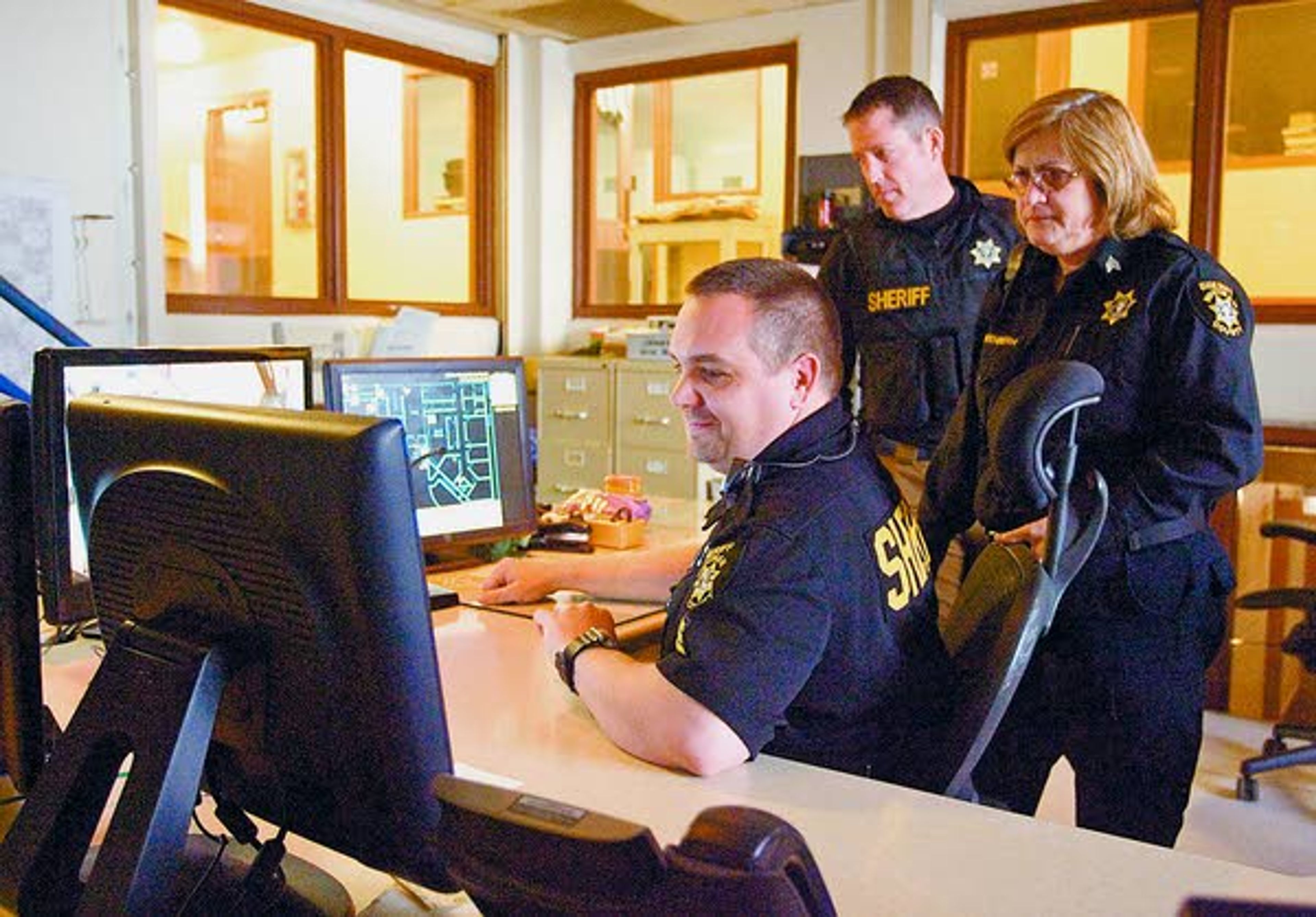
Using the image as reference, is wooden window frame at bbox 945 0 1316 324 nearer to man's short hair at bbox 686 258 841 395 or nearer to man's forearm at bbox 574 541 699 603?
man's forearm at bbox 574 541 699 603

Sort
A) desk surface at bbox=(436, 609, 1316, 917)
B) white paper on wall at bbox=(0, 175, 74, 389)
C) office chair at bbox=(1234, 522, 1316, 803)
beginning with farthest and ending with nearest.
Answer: white paper on wall at bbox=(0, 175, 74, 389) → office chair at bbox=(1234, 522, 1316, 803) → desk surface at bbox=(436, 609, 1316, 917)

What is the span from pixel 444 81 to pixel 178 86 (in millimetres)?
1659

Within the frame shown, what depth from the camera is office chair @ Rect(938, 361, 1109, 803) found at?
1.22m

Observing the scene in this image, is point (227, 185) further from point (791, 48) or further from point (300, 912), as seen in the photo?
point (300, 912)

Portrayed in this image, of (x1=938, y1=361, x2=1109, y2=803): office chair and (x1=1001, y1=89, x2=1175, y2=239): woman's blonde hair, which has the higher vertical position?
(x1=1001, y1=89, x2=1175, y2=239): woman's blonde hair

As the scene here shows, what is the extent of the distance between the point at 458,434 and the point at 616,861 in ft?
5.46

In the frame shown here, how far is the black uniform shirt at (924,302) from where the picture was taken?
2660 mm

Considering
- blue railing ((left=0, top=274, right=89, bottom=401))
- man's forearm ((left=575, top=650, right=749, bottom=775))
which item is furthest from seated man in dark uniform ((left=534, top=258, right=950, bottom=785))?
blue railing ((left=0, top=274, right=89, bottom=401))

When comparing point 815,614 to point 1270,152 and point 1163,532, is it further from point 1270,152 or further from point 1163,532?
point 1270,152

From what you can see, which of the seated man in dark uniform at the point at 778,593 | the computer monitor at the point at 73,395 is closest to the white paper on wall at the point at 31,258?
the computer monitor at the point at 73,395

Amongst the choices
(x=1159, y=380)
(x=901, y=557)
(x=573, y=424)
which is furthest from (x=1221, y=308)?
(x=573, y=424)

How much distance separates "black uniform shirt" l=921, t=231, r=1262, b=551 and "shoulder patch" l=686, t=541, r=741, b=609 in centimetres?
53

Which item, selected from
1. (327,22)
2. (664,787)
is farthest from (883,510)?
(327,22)

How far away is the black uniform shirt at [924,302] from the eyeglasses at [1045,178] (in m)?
0.69
